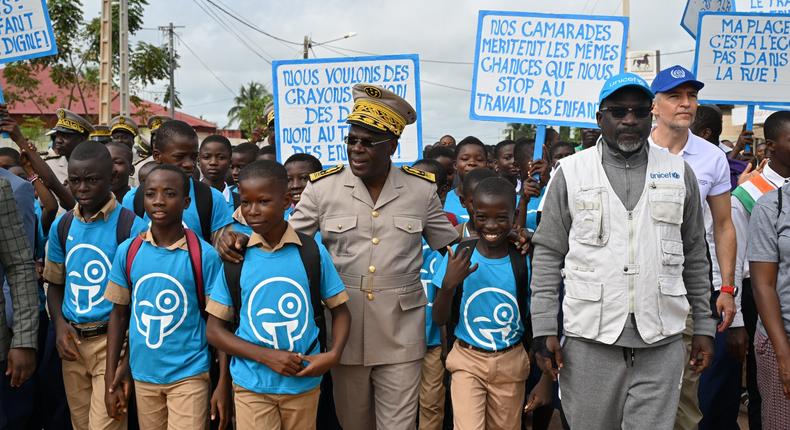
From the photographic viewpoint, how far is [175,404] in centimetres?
350

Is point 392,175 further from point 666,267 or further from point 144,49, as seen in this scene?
point 144,49

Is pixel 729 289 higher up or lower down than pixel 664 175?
lower down

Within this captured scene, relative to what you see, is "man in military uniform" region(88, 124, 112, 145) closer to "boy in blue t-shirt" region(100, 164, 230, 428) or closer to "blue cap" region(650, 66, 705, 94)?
"boy in blue t-shirt" region(100, 164, 230, 428)

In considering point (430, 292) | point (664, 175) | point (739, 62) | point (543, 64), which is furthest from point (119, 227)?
point (739, 62)

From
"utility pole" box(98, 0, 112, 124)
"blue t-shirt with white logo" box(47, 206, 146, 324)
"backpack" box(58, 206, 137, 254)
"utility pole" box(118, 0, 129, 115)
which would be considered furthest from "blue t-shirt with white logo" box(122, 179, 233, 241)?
"utility pole" box(118, 0, 129, 115)

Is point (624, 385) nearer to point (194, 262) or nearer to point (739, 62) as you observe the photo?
point (194, 262)

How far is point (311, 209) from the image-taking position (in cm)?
381

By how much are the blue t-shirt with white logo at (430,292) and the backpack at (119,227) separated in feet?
5.81

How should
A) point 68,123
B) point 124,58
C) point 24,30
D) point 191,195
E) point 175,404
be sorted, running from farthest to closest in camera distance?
1. point 124,58
2. point 68,123
3. point 24,30
4. point 191,195
5. point 175,404

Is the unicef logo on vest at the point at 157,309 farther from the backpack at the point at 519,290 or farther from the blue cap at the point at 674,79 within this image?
the blue cap at the point at 674,79

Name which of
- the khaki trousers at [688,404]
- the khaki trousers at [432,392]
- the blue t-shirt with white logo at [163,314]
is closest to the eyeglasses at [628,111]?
the khaki trousers at [688,404]

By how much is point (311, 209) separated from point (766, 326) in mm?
2509

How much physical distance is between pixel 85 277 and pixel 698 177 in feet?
11.8

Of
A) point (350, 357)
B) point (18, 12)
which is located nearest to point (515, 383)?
point (350, 357)
